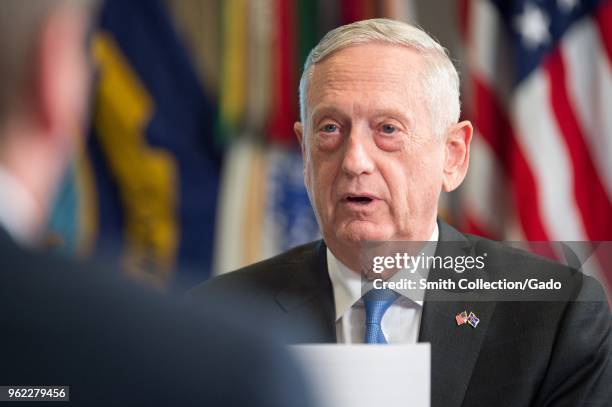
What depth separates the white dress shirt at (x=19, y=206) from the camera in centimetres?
59

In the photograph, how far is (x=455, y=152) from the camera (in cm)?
168

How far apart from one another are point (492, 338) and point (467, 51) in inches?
89.5

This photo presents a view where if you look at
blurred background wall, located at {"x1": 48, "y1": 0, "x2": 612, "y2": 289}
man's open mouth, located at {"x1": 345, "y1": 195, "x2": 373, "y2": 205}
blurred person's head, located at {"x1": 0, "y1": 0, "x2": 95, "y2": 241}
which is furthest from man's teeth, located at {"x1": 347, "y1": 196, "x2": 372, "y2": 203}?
blurred background wall, located at {"x1": 48, "y1": 0, "x2": 612, "y2": 289}

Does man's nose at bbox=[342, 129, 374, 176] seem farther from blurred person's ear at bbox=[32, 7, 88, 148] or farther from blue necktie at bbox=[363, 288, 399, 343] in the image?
blurred person's ear at bbox=[32, 7, 88, 148]

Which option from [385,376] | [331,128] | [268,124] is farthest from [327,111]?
[268,124]

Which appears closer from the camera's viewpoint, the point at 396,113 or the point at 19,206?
the point at 19,206

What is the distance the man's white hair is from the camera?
1597mm

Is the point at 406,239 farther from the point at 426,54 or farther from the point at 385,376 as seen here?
the point at 385,376

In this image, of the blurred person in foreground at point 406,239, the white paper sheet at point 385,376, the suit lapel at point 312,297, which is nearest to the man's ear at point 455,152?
the blurred person in foreground at point 406,239

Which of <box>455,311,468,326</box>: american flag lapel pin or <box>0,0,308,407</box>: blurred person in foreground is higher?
<box>455,311,468,326</box>: american flag lapel pin

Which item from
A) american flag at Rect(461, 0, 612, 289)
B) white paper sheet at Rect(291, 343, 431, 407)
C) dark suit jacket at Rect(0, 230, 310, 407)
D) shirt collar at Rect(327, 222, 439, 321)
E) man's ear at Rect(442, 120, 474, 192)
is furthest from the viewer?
american flag at Rect(461, 0, 612, 289)

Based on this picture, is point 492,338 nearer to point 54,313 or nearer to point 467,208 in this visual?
point 54,313

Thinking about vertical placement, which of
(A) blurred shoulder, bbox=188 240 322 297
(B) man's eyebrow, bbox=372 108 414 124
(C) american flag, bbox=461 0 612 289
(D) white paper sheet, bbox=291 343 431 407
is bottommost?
(D) white paper sheet, bbox=291 343 431 407

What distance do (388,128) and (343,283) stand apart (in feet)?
0.84
